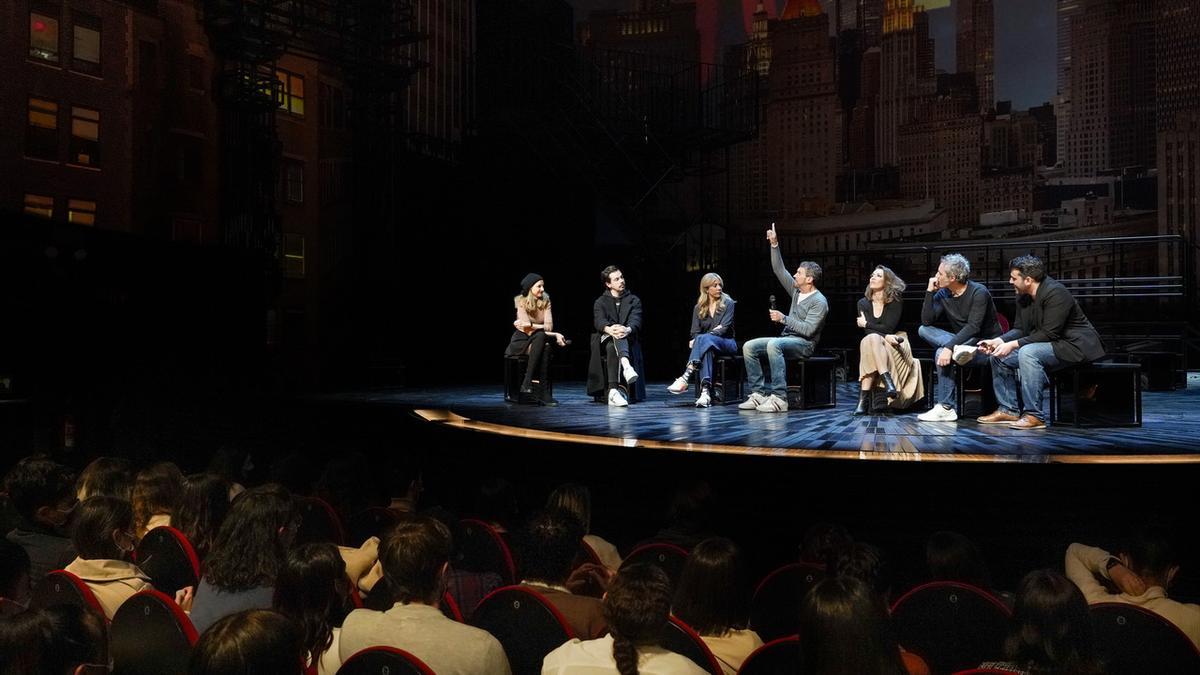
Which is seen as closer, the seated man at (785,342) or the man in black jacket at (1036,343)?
the man in black jacket at (1036,343)

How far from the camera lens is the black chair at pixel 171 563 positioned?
2.74 meters

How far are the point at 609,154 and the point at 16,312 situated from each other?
7.27m

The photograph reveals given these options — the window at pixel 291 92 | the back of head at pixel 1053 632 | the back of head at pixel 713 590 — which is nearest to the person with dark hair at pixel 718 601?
the back of head at pixel 713 590

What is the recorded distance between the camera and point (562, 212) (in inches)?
454

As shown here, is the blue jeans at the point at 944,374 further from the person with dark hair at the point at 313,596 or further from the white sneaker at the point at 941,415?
the person with dark hair at the point at 313,596

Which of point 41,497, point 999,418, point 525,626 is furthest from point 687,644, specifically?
point 999,418

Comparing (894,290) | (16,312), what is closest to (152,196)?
(16,312)

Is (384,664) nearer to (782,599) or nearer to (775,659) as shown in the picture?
(775,659)

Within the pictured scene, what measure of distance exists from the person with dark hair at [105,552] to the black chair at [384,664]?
43.2 inches

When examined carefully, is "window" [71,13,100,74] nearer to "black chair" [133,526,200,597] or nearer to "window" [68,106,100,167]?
"window" [68,106,100,167]

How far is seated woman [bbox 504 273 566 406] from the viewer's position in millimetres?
7125

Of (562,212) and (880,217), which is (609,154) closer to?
(562,212)

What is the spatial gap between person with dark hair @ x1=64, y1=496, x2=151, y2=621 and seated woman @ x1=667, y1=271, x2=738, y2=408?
4.57m

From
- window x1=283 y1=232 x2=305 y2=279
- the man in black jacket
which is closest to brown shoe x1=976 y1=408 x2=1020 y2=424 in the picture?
the man in black jacket
